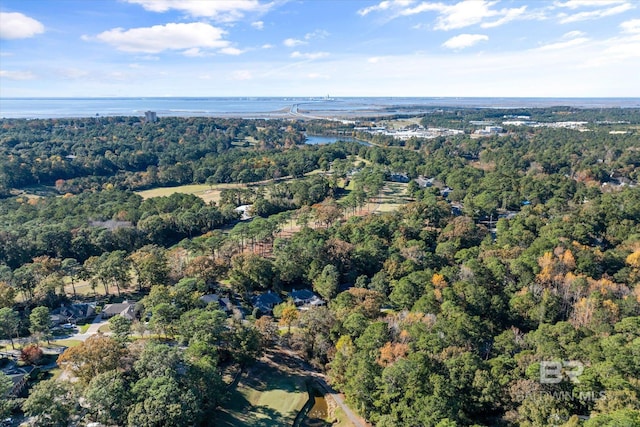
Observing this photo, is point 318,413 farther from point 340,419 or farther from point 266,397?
point 266,397

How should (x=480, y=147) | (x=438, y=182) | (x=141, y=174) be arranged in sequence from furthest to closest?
1. (x=480, y=147)
2. (x=141, y=174)
3. (x=438, y=182)

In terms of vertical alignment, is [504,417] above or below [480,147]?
below

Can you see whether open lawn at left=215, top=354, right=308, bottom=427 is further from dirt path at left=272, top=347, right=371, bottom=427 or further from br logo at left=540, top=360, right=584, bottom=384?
br logo at left=540, top=360, right=584, bottom=384

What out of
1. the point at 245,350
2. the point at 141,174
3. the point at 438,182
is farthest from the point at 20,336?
the point at 438,182

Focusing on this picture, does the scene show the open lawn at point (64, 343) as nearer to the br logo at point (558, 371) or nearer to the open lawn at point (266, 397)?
the open lawn at point (266, 397)

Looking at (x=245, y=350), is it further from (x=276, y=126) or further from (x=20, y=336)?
(x=276, y=126)

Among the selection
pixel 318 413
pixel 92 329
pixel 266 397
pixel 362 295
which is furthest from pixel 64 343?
pixel 362 295
